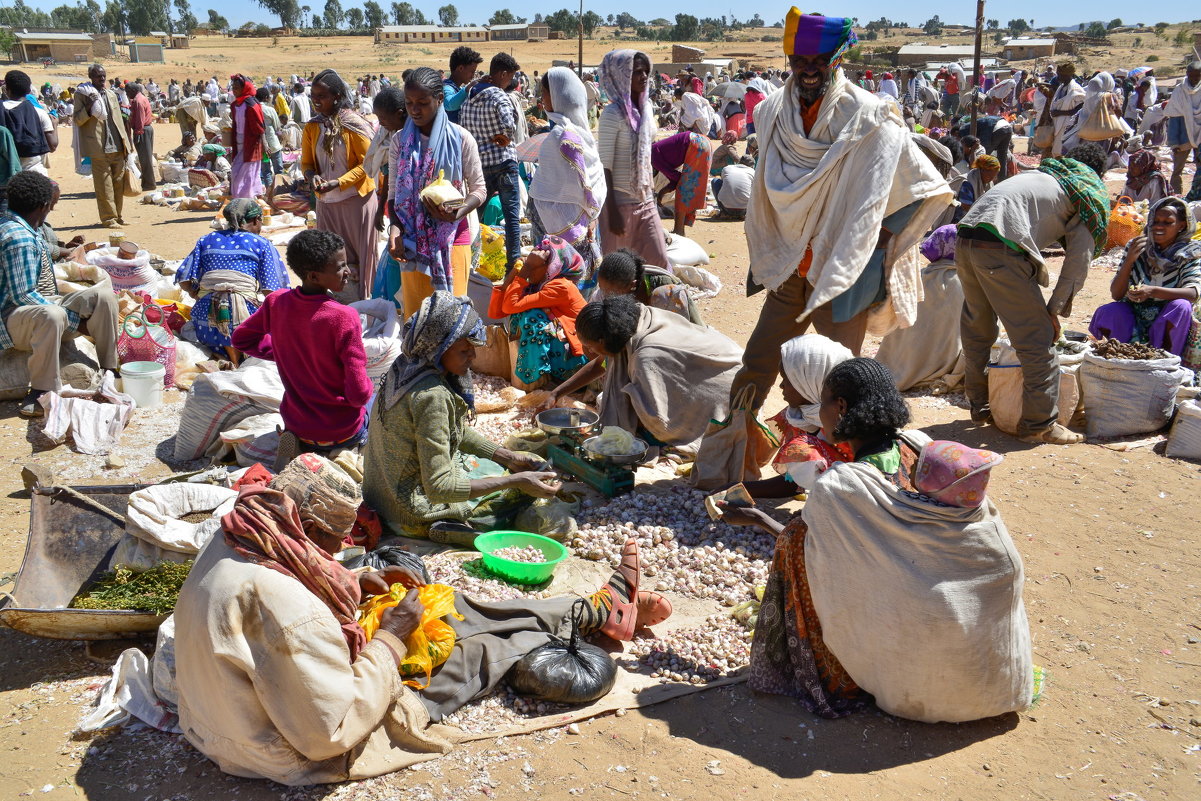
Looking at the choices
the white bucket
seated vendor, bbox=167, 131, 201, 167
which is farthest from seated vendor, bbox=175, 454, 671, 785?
seated vendor, bbox=167, 131, 201, 167

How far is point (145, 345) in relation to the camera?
20.8 ft

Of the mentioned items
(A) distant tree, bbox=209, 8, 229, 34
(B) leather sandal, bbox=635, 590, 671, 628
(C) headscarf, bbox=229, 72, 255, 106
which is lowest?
(B) leather sandal, bbox=635, 590, 671, 628

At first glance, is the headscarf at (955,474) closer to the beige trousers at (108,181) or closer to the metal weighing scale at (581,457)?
the metal weighing scale at (581,457)

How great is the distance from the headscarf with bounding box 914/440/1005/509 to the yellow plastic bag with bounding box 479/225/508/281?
474cm

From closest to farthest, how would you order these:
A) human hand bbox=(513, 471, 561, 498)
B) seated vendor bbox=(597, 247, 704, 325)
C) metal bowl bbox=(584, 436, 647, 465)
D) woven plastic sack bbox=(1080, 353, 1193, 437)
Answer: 1. human hand bbox=(513, 471, 561, 498)
2. metal bowl bbox=(584, 436, 647, 465)
3. woven plastic sack bbox=(1080, 353, 1193, 437)
4. seated vendor bbox=(597, 247, 704, 325)

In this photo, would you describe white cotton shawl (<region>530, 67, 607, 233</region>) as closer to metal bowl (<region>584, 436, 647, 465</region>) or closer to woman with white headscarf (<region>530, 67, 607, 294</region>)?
woman with white headscarf (<region>530, 67, 607, 294</region>)

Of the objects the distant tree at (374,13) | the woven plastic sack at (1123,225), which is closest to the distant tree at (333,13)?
the distant tree at (374,13)

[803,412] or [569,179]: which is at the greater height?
[569,179]

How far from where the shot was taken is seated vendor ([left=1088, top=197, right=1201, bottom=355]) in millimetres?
5891

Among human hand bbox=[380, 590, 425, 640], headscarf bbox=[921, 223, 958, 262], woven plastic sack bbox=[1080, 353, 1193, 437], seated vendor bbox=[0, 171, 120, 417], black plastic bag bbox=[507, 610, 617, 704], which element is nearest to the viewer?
human hand bbox=[380, 590, 425, 640]

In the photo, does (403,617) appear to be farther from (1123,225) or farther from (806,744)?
(1123,225)

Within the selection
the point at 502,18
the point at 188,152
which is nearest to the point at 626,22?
the point at 502,18

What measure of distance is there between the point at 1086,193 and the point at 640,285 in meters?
2.52

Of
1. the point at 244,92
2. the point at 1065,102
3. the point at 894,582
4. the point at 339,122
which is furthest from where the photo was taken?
the point at 1065,102
